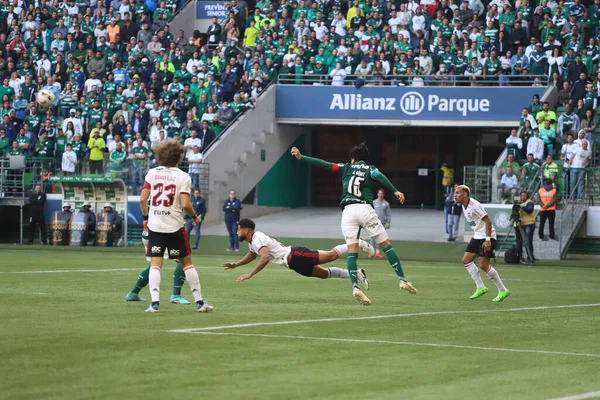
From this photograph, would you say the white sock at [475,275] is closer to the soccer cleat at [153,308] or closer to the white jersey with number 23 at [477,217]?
the white jersey with number 23 at [477,217]

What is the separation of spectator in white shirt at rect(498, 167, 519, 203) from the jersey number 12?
18.0m

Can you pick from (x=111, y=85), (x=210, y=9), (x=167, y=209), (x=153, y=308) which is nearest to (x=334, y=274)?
(x=153, y=308)

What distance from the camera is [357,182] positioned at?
16.0 metres

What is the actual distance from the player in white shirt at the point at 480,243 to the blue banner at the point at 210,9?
32.0 m

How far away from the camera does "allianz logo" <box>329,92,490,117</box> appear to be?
39531mm

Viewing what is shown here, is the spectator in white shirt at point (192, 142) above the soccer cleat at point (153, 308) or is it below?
above

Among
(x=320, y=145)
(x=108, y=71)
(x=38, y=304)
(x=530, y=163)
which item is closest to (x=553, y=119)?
(x=530, y=163)

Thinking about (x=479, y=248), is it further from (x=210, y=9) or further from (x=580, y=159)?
(x=210, y=9)

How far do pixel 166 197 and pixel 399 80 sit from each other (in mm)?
27545

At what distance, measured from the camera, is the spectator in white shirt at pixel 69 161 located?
3856 centimetres

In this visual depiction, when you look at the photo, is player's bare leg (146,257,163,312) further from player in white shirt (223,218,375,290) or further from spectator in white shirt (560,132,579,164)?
spectator in white shirt (560,132,579,164)

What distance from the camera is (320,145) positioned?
45.9 m

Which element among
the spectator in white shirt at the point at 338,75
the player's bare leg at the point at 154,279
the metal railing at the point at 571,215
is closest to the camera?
the player's bare leg at the point at 154,279

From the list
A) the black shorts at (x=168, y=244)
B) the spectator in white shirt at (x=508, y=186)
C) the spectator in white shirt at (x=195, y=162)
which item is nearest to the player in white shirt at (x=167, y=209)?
the black shorts at (x=168, y=244)
